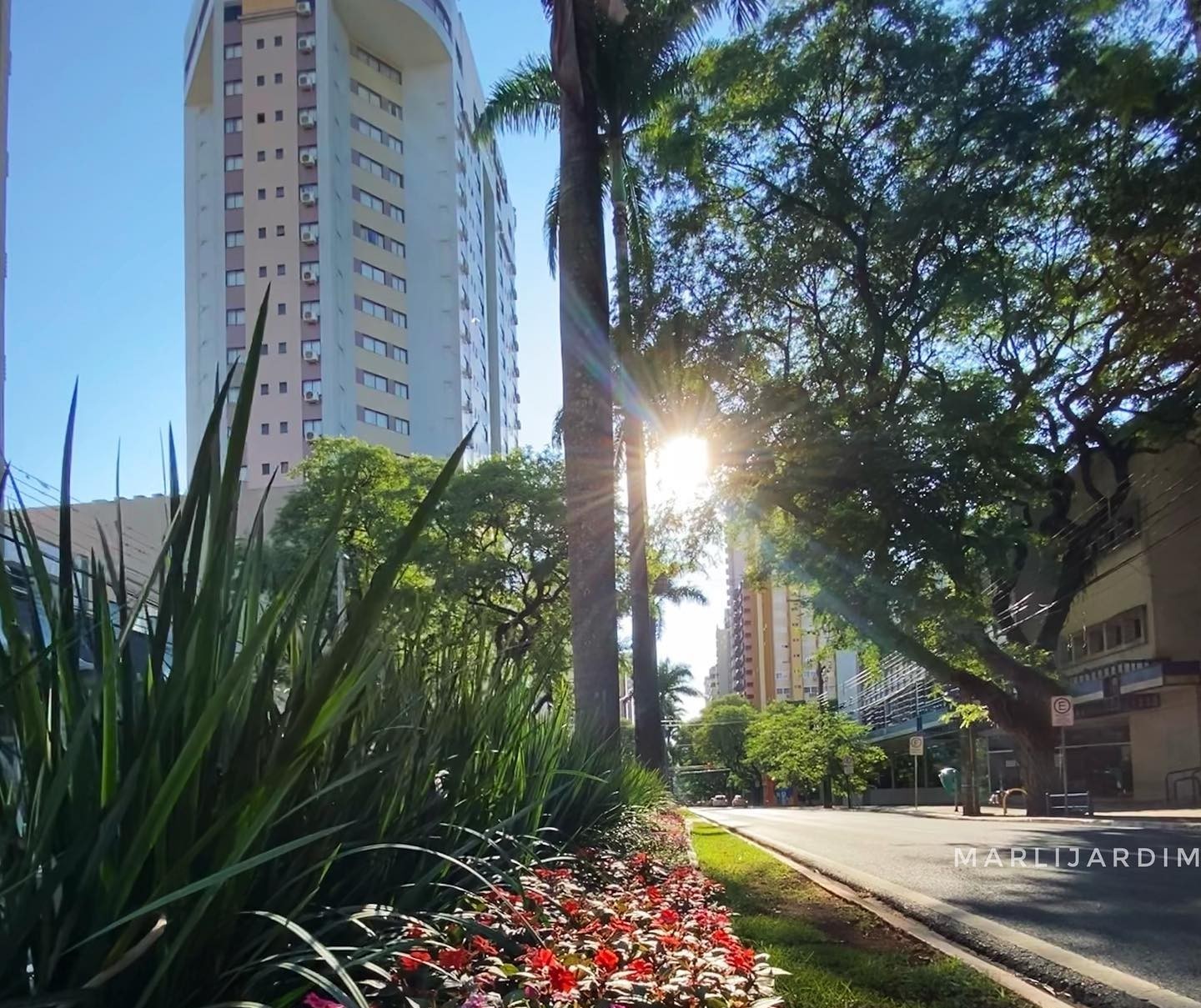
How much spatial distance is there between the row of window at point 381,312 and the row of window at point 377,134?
11.4 m

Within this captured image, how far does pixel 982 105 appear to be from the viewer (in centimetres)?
1714

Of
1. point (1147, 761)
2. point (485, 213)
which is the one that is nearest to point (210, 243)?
point (485, 213)

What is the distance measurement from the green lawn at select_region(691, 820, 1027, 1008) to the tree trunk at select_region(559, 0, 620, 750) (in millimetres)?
2108

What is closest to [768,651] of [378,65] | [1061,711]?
[378,65]

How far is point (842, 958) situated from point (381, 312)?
7059 cm

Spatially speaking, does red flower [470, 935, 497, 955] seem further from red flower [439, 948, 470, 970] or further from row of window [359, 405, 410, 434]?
row of window [359, 405, 410, 434]

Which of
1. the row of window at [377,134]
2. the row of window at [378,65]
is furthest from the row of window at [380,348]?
the row of window at [378,65]

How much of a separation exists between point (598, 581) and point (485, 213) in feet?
298

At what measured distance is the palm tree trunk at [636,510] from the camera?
755 inches

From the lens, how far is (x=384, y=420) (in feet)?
236

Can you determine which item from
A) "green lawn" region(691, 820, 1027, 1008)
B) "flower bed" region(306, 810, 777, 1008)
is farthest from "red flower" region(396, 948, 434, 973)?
"green lawn" region(691, 820, 1027, 1008)

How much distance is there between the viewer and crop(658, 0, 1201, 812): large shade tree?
55.1 feet

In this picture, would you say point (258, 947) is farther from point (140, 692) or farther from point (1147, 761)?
point (1147, 761)

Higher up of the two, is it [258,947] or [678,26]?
[678,26]
